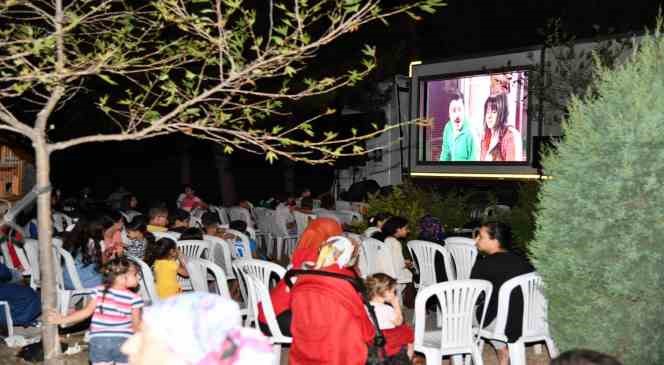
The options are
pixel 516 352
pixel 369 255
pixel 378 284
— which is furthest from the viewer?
pixel 369 255

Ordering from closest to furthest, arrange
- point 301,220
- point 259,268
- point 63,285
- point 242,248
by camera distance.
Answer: point 259,268
point 63,285
point 242,248
point 301,220

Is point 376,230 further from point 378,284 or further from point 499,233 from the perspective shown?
point 378,284

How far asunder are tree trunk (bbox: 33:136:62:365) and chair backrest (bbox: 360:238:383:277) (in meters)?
3.59

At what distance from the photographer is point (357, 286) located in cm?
386

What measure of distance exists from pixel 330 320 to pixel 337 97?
15.0 metres

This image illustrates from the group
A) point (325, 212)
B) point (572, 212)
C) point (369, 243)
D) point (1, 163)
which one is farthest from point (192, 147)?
point (572, 212)

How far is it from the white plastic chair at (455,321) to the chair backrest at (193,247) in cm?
293

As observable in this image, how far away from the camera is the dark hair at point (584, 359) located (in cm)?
201

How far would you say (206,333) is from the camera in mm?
1909

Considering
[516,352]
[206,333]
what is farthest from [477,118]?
[206,333]

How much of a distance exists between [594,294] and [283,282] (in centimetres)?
219

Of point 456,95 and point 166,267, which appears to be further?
point 456,95

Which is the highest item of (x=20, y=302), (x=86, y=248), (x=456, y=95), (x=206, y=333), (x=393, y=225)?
(x=456, y=95)

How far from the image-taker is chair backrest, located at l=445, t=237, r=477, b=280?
6395 mm
